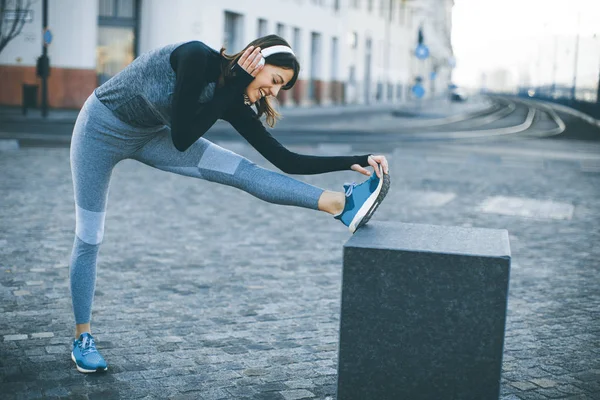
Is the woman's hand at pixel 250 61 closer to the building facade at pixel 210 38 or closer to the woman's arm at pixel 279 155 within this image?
the woman's arm at pixel 279 155

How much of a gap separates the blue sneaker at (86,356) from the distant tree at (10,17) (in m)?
17.0

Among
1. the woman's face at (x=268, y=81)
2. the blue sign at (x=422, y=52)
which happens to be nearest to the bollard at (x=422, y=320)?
the woman's face at (x=268, y=81)

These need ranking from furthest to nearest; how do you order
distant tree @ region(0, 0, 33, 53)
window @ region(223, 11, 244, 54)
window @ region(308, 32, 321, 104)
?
window @ region(308, 32, 321, 104) → window @ region(223, 11, 244, 54) → distant tree @ region(0, 0, 33, 53)

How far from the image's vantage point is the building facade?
96.9 ft

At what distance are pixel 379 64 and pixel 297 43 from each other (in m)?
18.5

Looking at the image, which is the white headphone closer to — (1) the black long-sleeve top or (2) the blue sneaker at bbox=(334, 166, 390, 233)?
(1) the black long-sleeve top

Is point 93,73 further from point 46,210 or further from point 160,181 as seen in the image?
point 46,210

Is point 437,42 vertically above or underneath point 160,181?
above

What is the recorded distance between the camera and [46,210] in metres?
8.75

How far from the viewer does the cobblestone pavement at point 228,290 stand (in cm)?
394

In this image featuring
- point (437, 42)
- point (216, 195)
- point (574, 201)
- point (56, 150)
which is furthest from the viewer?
point (437, 42)

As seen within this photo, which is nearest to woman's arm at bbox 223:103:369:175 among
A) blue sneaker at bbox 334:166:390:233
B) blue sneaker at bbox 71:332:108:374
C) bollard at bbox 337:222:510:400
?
blue sneaker at bbox 334:166:390:233

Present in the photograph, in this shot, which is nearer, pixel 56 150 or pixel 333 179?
pixel 333 179

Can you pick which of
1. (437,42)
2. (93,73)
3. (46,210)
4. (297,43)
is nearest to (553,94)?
(437,42)
